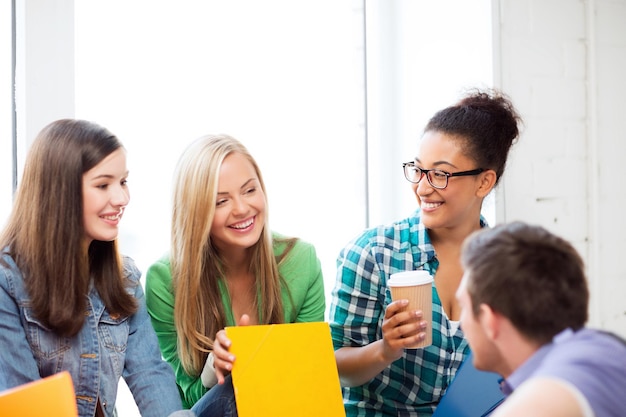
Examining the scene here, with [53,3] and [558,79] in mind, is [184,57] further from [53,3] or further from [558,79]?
[558,79]

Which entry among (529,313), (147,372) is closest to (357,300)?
(147,372)

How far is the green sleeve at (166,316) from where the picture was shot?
207cm

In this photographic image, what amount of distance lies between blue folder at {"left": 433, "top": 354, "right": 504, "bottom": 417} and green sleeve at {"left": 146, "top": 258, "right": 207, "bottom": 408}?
2.28 feet

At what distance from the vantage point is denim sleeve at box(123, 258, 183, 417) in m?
1.88

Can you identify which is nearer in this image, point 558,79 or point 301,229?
point 558,79

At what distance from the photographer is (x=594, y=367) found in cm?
99

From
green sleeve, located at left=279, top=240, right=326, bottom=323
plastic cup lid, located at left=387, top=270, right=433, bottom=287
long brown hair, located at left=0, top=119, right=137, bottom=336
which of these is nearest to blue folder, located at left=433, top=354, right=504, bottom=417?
plastic cup lid, located at left=387, top=270, right=433, bottom=287

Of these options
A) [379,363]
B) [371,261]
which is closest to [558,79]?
[371,261]

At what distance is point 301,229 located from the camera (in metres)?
2.71

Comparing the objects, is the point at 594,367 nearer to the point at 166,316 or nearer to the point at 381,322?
the point at 381,322

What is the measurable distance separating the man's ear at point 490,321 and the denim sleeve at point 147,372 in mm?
990

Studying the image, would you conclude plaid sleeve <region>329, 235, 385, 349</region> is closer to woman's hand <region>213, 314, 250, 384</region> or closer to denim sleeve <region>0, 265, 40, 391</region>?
woman's hand <region>213, 314, 250, 384</region>

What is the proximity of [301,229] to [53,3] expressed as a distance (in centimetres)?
113

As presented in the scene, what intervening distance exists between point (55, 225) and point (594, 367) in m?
1.25
